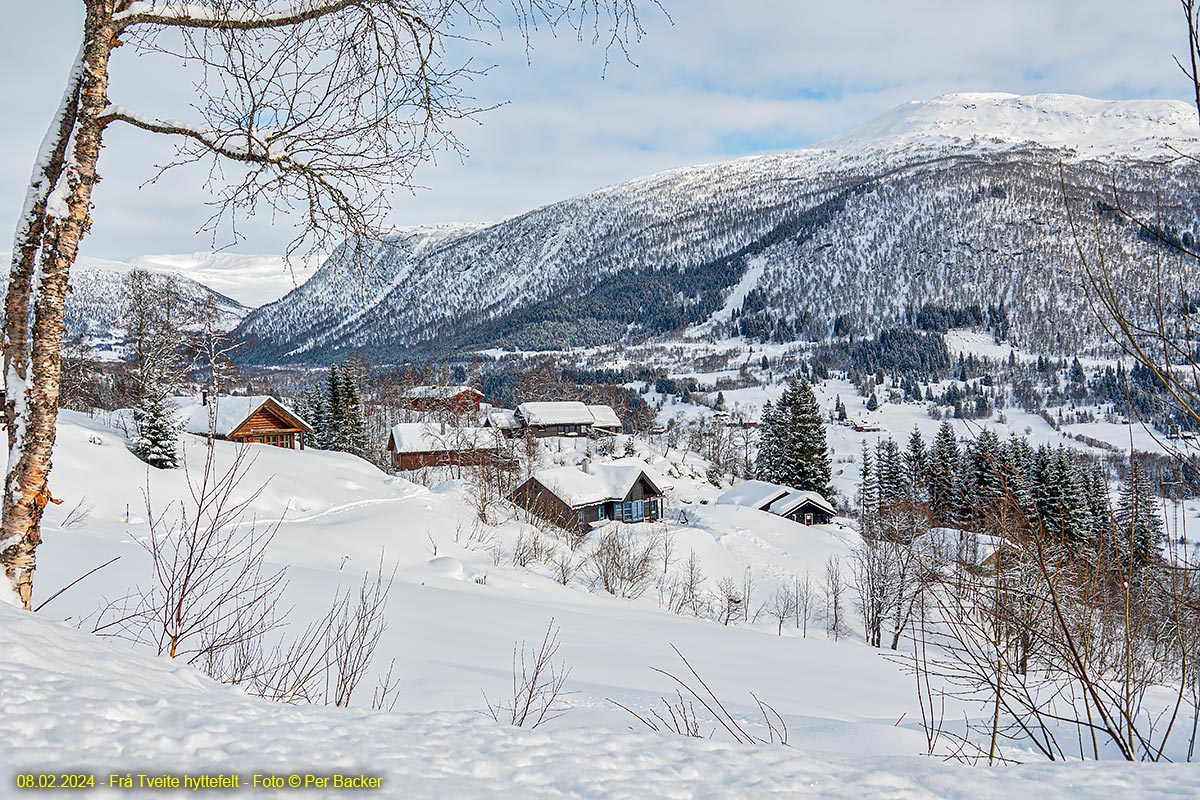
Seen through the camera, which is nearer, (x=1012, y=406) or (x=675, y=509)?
(x=675, y=509)

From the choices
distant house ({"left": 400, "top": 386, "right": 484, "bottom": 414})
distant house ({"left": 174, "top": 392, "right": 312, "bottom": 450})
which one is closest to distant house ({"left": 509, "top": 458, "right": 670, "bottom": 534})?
distant house ({"left": 400, "top": 386, "right": 484, "bottom": 414})

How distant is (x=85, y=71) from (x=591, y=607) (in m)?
11.0

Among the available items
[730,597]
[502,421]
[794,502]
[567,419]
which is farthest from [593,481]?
[567,419]

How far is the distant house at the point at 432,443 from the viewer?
3747 centimetres

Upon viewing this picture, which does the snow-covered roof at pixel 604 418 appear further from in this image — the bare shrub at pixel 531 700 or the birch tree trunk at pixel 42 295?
the birch tree trunk at pixel 42 295

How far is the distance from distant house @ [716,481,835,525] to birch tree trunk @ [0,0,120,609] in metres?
37.7

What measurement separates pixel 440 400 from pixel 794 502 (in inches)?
1077

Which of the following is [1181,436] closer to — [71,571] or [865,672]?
[865,672]

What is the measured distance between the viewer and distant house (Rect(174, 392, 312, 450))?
3450 centimetres

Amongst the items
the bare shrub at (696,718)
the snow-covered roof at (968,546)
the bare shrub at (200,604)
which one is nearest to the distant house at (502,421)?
the snow-covered roof at (968,546)

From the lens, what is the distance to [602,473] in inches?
1436

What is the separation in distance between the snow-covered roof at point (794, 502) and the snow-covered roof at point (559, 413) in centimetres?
Answer: 3586

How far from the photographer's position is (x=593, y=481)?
3538cm

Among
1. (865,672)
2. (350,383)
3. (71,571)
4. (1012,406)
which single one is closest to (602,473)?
(350,383)
